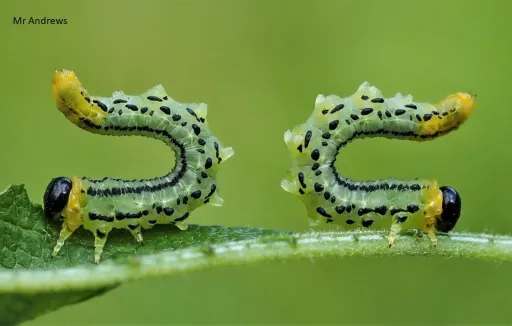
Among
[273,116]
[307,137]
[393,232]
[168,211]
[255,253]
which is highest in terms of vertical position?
[273,116]

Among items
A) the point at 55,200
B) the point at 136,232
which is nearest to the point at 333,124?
the point at 136,232

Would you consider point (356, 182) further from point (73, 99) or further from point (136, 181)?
point (73, 99)

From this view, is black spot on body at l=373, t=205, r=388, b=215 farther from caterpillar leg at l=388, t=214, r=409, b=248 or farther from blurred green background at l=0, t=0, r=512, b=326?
blurred green background at l=0, t=0, r=512, b=326

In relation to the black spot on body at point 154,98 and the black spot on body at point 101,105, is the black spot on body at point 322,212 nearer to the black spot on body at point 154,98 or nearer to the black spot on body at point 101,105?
the black spot on body at point 154,98

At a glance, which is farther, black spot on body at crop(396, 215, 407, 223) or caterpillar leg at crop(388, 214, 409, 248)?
black spot on body at crop(396, 215, 407, 223)

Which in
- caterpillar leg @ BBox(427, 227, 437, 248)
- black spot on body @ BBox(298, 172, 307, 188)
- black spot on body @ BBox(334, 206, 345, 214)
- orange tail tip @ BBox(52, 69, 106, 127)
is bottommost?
caterpillar leg @ BBox(427, 227, 437, 248)

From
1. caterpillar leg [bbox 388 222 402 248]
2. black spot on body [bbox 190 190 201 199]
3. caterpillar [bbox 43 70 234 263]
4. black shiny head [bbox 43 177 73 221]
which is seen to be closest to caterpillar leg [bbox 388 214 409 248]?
caterpillar leg [bbox 388 222 402 248]

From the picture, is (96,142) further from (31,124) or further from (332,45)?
(332,45)

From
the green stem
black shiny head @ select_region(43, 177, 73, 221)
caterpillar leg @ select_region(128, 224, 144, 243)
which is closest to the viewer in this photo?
the green stem
